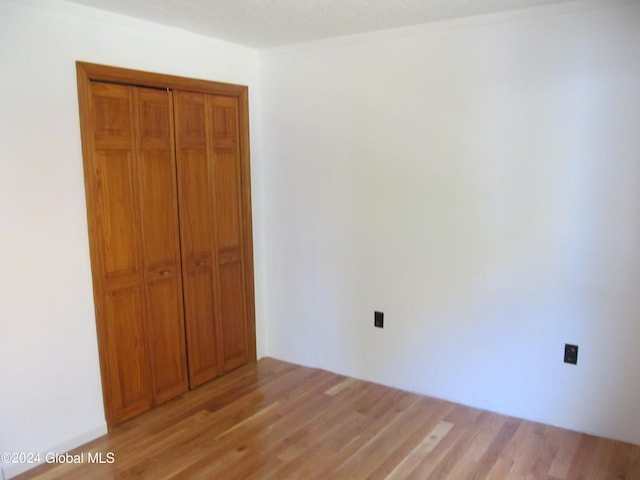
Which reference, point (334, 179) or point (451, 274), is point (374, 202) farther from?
point (451, 274)

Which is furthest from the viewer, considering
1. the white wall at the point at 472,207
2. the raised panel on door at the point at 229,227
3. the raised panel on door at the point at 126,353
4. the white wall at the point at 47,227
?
the raised panel on door at the point at 229,227

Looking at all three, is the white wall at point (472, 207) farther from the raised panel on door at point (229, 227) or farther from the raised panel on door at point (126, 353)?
the raised panel on door at point (126, 353)

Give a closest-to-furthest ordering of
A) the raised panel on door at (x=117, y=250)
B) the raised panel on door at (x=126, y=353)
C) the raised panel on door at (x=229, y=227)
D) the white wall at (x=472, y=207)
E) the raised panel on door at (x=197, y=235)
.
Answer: the white wall at (x=472, y=207) < the raised panel on door at (x=117, y=250) < the raised panel on door at (x=126, y=353) < the raised panel on door at (x=197, y=235) < the raised panel on door at (x=229, y=227)

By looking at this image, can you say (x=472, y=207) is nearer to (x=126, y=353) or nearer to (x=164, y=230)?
(x=164, y=230)

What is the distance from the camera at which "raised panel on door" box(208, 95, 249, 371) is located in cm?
344

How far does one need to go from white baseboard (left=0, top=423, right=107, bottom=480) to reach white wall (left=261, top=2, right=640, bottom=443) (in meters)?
1.51

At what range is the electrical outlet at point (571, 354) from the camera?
8.98 feet

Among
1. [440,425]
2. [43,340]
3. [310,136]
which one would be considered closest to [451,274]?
[440,425]

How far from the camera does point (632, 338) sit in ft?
8.52

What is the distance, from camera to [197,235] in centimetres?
334

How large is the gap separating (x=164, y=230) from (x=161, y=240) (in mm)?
66

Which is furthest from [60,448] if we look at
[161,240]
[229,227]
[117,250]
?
[229,227]

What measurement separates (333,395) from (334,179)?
1.47 metres

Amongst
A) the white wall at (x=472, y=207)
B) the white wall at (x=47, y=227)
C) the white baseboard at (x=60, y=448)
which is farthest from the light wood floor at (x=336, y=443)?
the white wall at (x=47, y=227)
